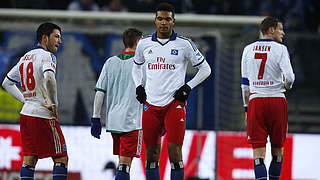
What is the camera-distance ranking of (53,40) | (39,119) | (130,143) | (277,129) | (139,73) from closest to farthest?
(39,119), (139,73), (53,40), (277,129), (130,143)

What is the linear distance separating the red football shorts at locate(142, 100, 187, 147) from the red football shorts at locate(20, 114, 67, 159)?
3.54 ft

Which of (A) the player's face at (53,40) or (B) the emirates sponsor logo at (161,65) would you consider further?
(A) the player's face at (53,40)

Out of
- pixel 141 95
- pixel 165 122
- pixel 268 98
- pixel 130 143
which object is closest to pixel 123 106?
pixel 130 143

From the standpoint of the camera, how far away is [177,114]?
309 inches

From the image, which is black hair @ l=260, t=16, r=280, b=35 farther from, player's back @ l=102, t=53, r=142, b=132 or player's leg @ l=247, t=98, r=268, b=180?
player's back @ l=102, t=53, r=142, b=132

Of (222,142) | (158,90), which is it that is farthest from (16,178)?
(158,90)

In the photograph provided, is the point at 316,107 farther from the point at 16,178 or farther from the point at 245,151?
the point at 16,178

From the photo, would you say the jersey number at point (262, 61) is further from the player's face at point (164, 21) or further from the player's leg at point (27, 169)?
the player's leg at point (27, 169)

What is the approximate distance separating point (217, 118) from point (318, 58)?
10.0ft

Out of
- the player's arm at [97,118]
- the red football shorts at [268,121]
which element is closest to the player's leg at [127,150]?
the player's arm at [97,118]

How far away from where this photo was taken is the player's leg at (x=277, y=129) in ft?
28.3

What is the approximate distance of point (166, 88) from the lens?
7.93m

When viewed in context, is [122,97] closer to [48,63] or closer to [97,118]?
[97,118]

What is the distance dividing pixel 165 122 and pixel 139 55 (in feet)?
3.00
